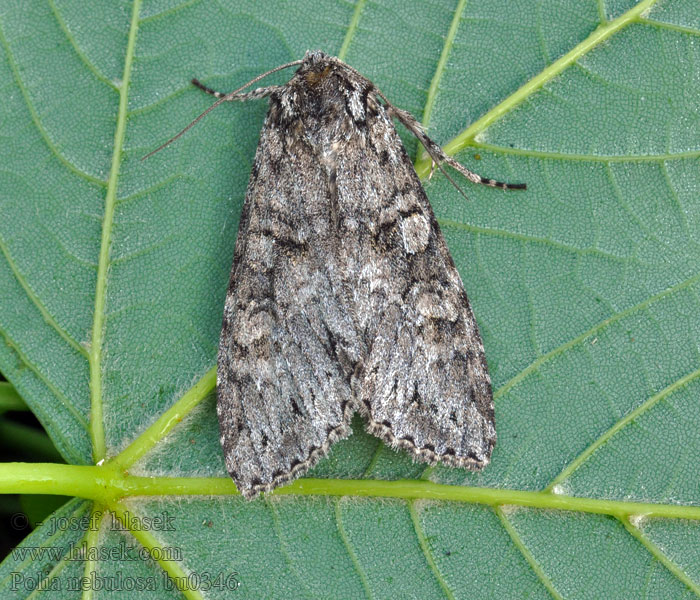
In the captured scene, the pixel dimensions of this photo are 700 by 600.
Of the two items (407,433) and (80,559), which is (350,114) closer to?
(407,433)

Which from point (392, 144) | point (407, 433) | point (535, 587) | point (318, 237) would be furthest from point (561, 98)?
point (535, 587)

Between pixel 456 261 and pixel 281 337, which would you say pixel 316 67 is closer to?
pixel 456 261

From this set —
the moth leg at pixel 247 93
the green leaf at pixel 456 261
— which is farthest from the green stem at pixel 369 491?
the moth leg at pixel 247 93

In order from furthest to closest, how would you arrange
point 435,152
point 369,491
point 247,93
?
point 247,93, point 435,152, point 369,491

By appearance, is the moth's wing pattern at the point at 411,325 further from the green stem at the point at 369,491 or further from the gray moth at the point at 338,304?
the green stem at the point at 369,491

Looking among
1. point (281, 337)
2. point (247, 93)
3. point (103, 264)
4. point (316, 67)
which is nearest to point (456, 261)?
point (281, 337)

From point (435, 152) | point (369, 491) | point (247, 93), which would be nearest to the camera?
point (369, 491)

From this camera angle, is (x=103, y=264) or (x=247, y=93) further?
(x=247, y=93)
